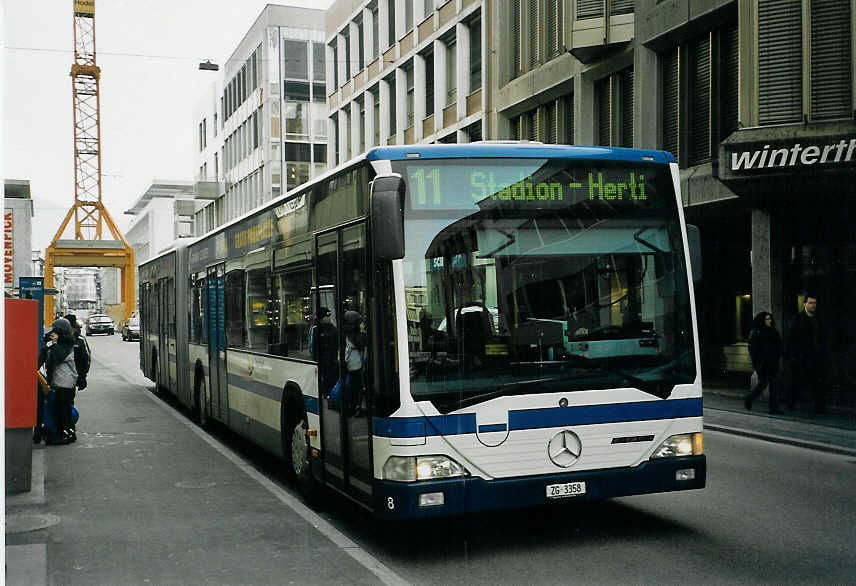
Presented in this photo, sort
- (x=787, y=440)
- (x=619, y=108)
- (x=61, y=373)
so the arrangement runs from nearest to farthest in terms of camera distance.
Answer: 1. (x=787, y=440)
2. (x=61, y=373)
3. (x=619, y=108)

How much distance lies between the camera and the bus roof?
679cm

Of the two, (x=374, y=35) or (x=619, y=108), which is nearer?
(x=619, y=108)

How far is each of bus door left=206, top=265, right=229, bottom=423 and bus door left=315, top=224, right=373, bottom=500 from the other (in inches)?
196

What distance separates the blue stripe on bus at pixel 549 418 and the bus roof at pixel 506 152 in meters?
1.79

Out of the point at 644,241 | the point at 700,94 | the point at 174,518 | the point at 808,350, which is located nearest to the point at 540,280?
the point at 644,241

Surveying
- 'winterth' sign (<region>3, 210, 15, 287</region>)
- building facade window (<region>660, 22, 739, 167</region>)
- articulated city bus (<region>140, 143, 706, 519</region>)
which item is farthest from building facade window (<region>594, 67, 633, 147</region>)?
articulated city bus (<region>140, 143, 706, 519</region>)

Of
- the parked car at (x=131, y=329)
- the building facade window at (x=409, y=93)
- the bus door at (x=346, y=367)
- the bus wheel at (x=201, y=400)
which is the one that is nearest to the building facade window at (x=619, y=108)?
the bus wheel at (x=201, y=400)

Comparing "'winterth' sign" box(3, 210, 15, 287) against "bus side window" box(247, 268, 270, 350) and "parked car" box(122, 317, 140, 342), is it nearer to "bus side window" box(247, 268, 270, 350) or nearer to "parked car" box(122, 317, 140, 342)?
"bus side window" box(247, 268, 270, 350)

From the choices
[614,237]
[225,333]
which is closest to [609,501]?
[614,237]

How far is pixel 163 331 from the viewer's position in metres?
19.5

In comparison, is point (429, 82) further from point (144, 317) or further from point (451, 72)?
point (144, 317)

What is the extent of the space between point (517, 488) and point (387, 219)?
2046mm

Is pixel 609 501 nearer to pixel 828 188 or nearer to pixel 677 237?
pixel 677 237

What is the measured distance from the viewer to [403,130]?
125 feet
